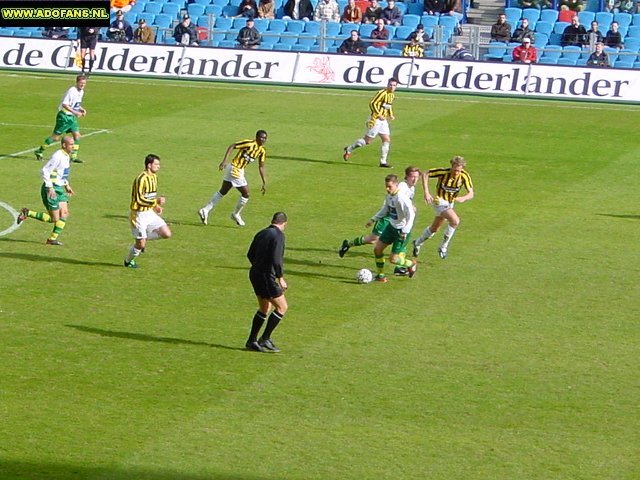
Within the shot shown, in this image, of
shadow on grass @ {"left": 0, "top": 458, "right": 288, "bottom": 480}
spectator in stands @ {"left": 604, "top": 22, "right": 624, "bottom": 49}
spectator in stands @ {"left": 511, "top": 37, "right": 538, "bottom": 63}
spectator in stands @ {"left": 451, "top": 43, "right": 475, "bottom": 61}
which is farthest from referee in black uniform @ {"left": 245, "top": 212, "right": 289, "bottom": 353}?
spectator in stands @ {"left": 604, "top": 22, "right": 624, "bottom": 49}

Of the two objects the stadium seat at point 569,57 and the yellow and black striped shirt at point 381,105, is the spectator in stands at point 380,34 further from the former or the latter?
the yellow and black striped shirt at point 381,105

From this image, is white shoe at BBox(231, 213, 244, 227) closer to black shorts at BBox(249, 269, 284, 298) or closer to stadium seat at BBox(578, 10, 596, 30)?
black shorts at BBox(249, 269, 284, 298)

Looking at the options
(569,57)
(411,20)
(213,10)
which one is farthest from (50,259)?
(213,10)

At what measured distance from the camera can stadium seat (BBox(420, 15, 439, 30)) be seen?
49844 mm

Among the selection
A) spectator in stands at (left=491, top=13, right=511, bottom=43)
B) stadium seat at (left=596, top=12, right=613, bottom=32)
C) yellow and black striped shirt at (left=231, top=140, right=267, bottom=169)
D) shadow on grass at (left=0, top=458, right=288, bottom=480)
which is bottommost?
shadow on grass at (left=0, top=458, right=288, bottom=480)

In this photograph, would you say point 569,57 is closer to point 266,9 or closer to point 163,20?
point 266,9

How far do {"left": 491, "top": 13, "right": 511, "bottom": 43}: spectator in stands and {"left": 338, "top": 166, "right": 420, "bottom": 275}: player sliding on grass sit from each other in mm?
26273

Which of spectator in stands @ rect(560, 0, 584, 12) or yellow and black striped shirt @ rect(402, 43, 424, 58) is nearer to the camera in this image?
yellow and black striped shirt @ rect(402, 43, 424, 58)

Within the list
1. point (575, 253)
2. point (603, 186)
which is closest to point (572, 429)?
point (575, 253)

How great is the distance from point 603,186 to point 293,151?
846 centimetres

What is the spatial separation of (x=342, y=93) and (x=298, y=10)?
28.4 feet

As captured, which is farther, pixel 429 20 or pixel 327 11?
pixel 327 11

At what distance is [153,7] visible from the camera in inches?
2128

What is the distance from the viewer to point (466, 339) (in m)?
18.8
